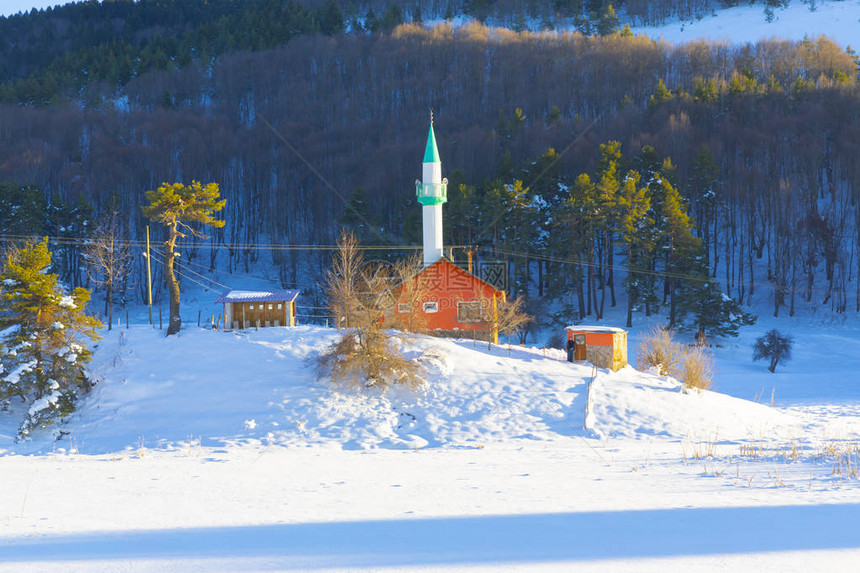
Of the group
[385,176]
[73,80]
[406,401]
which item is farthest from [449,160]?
[73,80]

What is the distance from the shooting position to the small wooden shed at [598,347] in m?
29.1

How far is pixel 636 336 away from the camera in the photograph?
45.3 meters

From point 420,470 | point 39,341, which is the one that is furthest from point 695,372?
point 39,341


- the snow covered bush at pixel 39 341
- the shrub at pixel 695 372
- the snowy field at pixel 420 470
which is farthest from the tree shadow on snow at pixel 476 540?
the shrub at pixel 695 372

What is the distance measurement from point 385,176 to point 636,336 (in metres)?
35.5

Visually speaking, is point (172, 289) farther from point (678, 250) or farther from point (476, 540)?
point (678, 250)

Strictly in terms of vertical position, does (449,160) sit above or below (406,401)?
above

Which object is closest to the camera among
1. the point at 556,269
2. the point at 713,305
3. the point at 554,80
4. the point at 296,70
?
the point at 713,305

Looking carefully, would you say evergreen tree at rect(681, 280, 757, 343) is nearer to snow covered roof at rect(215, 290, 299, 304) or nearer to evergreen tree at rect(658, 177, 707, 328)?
evergreen tree at rect(658, 177, 707, 328)

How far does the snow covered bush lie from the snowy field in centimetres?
92

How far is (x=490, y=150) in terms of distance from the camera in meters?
71.8

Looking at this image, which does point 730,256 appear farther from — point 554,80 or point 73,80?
point 73,80

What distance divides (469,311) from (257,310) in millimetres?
9977

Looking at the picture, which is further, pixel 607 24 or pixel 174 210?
pixel 607 24
